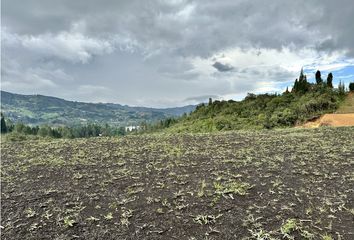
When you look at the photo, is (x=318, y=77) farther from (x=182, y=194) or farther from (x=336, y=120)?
(x=182, y=194)

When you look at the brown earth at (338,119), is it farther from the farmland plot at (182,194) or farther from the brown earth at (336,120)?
the farmland plot at (182,194)

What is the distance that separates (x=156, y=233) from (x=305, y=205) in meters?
2.97

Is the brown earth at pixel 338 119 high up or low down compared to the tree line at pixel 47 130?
up

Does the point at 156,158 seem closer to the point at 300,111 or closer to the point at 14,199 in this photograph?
the point at 14,199

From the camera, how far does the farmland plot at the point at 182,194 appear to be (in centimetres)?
557

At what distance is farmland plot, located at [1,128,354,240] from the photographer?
5574 millimetres

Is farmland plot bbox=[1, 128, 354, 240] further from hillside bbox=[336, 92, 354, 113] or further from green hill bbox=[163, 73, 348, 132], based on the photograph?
hillside bbox=[336, 92, 354, 113]

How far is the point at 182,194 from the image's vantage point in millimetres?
6949

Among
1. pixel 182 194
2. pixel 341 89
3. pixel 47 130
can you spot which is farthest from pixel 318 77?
pixel 47 130

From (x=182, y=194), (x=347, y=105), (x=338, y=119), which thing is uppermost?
(x=347, y=105)

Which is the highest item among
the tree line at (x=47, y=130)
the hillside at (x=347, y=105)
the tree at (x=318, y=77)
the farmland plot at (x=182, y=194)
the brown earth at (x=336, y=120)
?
the tree at (x=318, y=77)

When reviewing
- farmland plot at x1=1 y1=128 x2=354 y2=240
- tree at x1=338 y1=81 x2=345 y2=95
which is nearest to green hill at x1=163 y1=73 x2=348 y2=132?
tree at x1=338 y1=81 x2=345 y2=95

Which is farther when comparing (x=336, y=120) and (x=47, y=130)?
(x=47, y=130)

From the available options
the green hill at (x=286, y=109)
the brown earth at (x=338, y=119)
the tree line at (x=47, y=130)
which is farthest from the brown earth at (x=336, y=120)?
the tree line at (x=47, y=130)
